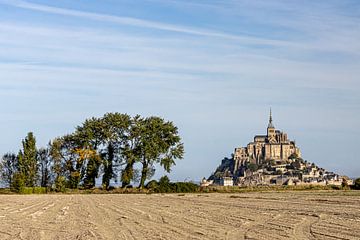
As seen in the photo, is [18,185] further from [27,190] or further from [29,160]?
[29,160]

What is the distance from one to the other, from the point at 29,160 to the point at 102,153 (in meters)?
9.94

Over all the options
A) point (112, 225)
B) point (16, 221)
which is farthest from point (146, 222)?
point (16, 221)

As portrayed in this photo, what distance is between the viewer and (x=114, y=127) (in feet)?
302

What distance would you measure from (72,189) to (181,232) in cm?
6670

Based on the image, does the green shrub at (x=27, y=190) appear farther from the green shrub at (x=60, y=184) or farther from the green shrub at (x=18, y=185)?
the green shrub at (x=60, y=184)

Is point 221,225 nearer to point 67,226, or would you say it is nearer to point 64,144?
point 67,226

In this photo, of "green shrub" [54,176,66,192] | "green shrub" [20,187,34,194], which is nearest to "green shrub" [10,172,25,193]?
"green shrub" [20,187,34,194]

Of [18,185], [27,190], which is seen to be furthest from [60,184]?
[18,185]

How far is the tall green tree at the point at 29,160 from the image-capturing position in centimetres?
9031

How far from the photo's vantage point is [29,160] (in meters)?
90.8

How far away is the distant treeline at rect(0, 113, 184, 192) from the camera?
88.8 meters

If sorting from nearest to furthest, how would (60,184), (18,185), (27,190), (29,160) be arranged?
1. (18,185)
2. (27,190)
3. (60,184)
4. (29,160)

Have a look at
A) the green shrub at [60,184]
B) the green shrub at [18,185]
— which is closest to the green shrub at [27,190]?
the green shrub at [18,185]

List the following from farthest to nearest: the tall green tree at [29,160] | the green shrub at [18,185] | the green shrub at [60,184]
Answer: the tall green tree at [29,160], the green shrub at [60,184], the green shrub at [18,185]
